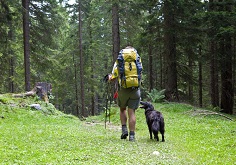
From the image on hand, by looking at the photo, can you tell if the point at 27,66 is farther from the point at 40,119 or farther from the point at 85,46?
the point at 85,46

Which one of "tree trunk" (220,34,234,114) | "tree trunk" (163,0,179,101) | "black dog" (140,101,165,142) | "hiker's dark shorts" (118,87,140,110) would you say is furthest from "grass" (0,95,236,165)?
"tree trunk" (163,0,179,101)

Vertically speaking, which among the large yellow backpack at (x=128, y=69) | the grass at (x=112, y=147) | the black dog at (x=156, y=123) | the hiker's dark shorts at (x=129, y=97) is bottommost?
the grass at (x=112, y=147)

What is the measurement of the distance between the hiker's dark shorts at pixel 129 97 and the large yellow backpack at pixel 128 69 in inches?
10.1

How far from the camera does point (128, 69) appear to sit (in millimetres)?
6652

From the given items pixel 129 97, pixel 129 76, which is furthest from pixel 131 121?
A: pixel 129 76

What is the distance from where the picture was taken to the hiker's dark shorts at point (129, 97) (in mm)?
6934

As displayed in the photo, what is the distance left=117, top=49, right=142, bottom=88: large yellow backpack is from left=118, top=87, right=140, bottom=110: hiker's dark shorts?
26cm

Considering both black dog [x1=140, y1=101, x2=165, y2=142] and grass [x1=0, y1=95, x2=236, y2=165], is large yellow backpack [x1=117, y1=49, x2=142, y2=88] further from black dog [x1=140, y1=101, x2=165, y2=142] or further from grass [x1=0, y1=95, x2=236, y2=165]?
grass [x1=0, y1=95, x2=236, y2=165]

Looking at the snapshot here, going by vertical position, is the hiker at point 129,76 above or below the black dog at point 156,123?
above

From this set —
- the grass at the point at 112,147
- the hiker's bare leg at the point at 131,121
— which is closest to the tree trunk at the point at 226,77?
the grass at the point at 112,147

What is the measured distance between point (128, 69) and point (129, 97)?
0.71m

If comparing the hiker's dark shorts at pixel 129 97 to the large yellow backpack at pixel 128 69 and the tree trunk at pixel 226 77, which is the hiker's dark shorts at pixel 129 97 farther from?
the tree trunk at pixel 226 77

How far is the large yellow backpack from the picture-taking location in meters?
6.64

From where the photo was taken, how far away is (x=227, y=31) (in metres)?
12.1
